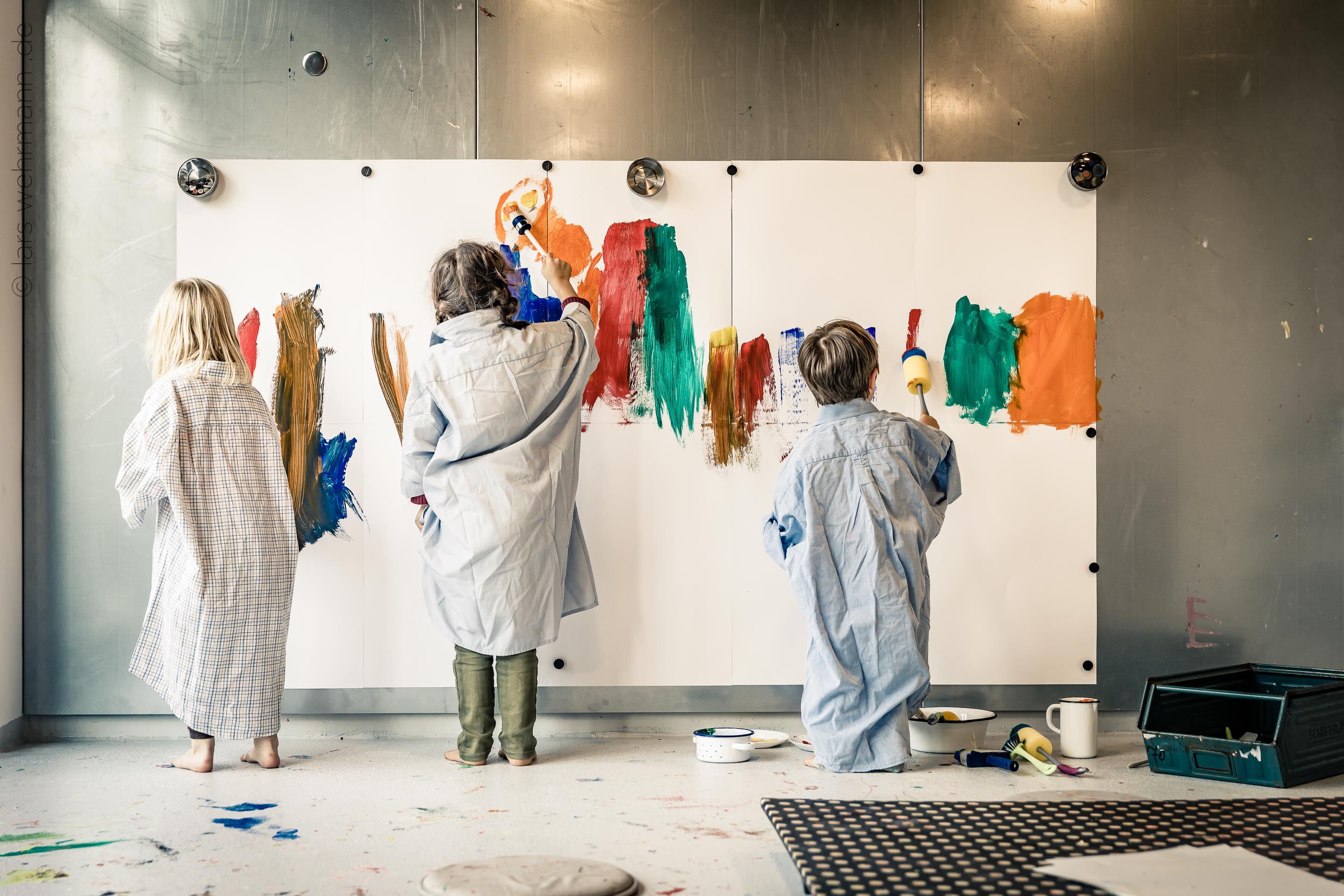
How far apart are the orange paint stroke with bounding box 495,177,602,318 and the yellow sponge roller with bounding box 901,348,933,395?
→ 2.82ft

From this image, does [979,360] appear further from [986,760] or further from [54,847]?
[54,847]

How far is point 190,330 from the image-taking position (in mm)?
2260

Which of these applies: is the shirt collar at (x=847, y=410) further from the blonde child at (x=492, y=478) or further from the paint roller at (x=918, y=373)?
the blonde child at (x=492, y=478)

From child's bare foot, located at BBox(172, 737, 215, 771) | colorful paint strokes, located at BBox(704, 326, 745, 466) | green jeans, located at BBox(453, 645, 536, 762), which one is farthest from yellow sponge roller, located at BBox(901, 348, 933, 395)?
child's bare foot, located at BBox(172, 737, 215, 771)

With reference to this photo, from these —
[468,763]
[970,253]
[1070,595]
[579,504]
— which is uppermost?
[970,253]

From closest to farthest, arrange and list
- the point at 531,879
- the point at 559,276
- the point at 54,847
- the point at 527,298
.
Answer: the point at 531,879 → the point at 54,847 → the point at 559,276 → the point at 527,298

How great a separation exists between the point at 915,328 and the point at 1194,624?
1133 millimetres

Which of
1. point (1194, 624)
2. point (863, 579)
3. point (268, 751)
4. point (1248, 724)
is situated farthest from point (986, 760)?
point (268, 751)

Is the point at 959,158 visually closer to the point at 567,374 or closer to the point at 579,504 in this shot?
the point at 567,374

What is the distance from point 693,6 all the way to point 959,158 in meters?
0.85

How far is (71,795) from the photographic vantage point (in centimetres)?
206

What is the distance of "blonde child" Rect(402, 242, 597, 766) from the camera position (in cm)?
225

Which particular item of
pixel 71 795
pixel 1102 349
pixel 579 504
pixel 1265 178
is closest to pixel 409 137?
pixel 579 504

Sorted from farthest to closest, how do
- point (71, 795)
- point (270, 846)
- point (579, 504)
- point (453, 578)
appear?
point (579, 504) < point (453, 578) < point (71, 795) < point (270, 846)
